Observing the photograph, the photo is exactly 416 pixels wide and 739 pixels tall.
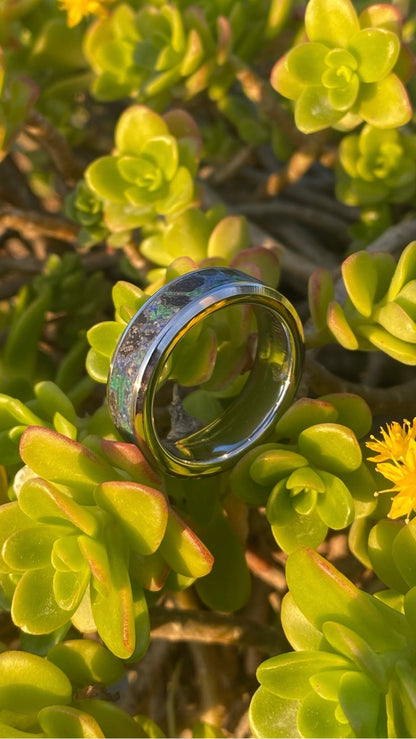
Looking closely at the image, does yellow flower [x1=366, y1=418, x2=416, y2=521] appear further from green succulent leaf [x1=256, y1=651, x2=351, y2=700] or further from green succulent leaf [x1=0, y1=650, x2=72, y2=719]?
green succulent leaf [x1=0, y1=650, x2=72, y2=719]

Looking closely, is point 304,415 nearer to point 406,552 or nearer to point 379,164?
point 406,552

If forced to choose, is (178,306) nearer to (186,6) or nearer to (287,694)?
(287,694)

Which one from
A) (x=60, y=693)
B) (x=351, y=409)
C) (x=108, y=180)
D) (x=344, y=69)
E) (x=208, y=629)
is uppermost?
(x=344, y=69)

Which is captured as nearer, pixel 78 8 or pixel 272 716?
pixel 272 716

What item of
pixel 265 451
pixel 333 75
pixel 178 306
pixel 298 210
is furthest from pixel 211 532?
pixel 298 210

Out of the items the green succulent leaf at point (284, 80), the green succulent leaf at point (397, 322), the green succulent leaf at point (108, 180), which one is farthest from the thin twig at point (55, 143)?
the green succulent leaf at point (397, 322)

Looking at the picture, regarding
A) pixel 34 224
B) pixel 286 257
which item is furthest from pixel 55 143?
pixel 286 257
